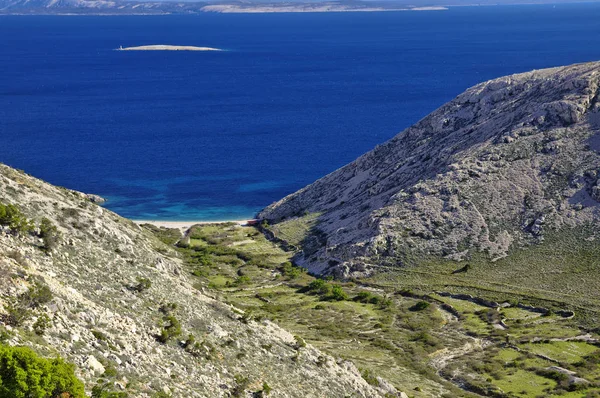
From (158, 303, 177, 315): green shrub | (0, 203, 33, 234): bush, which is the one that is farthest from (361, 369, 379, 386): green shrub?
(0, 203, 33, 234): bush

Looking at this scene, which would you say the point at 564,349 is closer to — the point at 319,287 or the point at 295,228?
the point at 319,287

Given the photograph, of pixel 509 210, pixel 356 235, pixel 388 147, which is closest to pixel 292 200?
pixel 388 147

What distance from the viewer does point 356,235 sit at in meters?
85.5

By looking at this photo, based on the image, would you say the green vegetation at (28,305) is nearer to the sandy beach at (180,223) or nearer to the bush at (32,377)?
the bush at (32,377)

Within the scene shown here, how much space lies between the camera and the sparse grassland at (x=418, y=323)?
2020 inches

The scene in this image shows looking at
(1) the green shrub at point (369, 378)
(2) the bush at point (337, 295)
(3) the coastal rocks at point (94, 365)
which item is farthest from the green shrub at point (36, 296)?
(2) the bush at point (337, 295)

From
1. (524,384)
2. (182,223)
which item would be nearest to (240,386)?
(524,384)

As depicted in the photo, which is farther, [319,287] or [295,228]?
[295,228]

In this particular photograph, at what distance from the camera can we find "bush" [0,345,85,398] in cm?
2573

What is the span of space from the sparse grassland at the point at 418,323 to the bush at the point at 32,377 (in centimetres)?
2020

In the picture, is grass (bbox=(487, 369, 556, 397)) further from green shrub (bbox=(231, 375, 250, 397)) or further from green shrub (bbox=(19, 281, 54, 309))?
green shrub (bbox=(19, 281, 54, 309))

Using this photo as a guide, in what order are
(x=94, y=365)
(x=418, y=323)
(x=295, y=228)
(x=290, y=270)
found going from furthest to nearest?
(x=295, y=228)
(x=290, y=270)
(x=418, y=323)
(x=94, y=365)

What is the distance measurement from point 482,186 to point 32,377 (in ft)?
218

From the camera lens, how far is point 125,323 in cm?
3631
